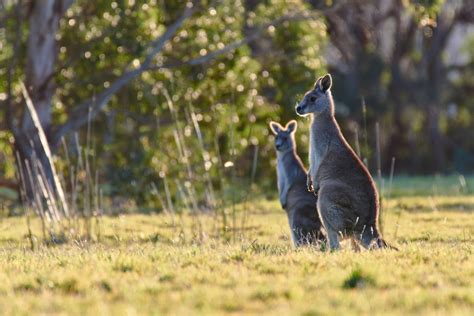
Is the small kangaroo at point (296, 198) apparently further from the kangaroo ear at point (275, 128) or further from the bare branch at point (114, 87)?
the bare branch at point (114, 87)

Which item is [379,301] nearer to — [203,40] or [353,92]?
[203,40]

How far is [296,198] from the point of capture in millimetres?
12320

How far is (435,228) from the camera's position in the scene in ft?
50.8

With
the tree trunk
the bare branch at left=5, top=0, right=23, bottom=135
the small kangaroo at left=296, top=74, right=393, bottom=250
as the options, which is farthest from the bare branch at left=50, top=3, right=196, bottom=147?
the small kangaroo at left=296, top=74, right=393, bottom=250

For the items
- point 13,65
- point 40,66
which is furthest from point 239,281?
point 40,66

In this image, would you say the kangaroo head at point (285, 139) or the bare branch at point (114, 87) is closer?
the kangaroo head at point (285, 139)

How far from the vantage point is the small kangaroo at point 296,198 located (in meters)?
11.9

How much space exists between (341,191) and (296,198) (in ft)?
5.40

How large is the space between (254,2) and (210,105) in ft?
15.8

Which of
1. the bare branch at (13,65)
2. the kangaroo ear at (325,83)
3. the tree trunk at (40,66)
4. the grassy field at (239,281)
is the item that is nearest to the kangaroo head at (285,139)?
the kangaroo ear at (325,83)

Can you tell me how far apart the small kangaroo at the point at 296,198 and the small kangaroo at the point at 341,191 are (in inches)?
24.6

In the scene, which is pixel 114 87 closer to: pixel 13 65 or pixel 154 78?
pixel 154 78

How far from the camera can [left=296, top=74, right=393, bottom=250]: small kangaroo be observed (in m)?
10.7

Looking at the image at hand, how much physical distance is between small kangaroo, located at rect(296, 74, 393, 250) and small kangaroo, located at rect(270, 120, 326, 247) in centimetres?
62
